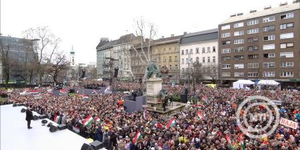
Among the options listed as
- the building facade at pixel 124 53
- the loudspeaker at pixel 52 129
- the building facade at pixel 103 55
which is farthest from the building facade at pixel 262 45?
the building facade at pixel 103 55

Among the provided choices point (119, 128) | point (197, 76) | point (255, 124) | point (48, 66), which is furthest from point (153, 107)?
point (48, 66)

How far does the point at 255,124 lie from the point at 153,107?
937 centimetres

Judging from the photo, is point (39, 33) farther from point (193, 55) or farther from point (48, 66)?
point (193, 55)

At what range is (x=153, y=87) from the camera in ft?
61.7

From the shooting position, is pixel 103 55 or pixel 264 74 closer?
pixel 264 74

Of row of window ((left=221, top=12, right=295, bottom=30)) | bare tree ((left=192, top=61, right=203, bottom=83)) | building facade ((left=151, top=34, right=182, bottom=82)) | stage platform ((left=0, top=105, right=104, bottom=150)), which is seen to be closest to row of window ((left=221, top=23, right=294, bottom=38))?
row of window ((left=221, top=12, right=295, bottom=30))

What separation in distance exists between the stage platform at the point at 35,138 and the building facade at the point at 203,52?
129 ft

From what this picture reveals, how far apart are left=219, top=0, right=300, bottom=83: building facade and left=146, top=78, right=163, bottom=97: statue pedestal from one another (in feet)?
109

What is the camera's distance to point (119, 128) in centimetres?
1062

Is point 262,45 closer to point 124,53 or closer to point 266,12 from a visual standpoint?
point 266,12

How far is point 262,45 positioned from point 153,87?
117 feet

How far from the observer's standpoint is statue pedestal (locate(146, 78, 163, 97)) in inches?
741

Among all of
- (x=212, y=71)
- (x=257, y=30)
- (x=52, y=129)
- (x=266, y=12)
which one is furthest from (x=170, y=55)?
(x=52, y=129)

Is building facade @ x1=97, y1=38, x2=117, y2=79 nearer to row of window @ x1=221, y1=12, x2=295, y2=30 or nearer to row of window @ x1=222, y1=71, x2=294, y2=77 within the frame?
row of window @ x1=221, y1=12, x2=295, y2=30
